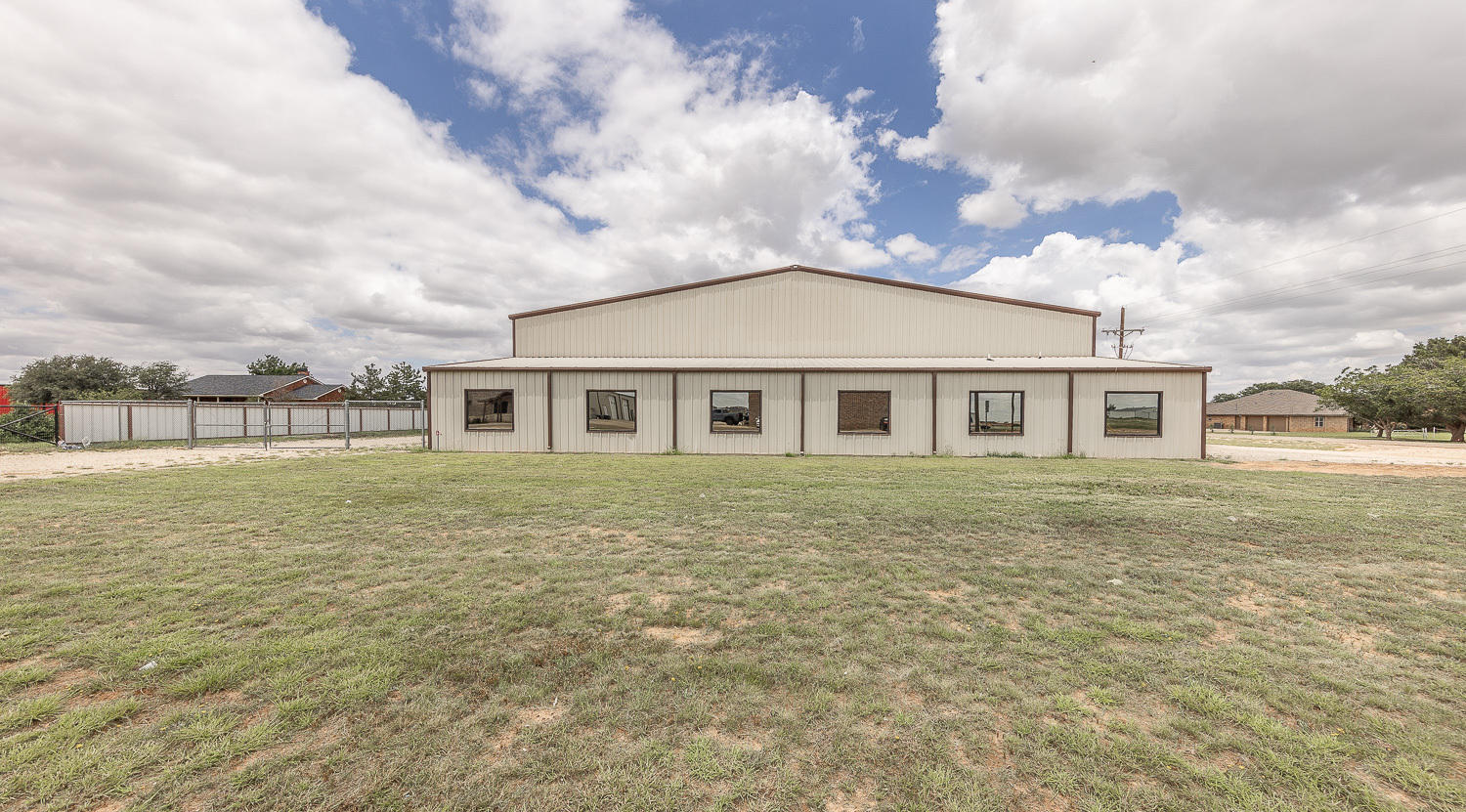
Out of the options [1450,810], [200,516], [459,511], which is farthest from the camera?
[459,511]

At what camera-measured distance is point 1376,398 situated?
39156 mm

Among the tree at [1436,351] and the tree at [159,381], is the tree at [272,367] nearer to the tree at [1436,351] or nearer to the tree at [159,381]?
the tree at [159,381]

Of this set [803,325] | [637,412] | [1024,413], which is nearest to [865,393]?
[1024,413]

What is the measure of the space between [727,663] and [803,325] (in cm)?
1866

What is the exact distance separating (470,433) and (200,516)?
11272mm

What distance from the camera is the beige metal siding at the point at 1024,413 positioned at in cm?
1655

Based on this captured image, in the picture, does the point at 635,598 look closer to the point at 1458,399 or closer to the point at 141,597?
the point at 141,597

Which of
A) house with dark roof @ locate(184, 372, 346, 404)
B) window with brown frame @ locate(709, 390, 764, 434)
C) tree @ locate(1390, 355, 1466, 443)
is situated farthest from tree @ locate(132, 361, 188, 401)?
tree @ locate(1390, 355, 1466, 443)

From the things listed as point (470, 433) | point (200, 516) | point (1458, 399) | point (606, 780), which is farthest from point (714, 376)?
point (1458, 399)

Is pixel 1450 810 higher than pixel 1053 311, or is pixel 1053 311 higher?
pixel 1053 311

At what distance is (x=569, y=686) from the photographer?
3.05 meters

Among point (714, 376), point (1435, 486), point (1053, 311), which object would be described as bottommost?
point (1435, 486)

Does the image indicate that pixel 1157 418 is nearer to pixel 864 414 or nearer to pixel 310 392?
pixel 864 414

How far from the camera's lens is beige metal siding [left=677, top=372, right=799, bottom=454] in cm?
1709
